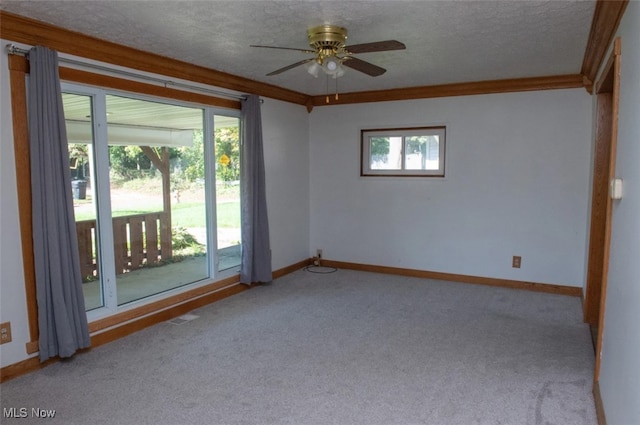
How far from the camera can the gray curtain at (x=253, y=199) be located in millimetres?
4629

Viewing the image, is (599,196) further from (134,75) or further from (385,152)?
(134,75)

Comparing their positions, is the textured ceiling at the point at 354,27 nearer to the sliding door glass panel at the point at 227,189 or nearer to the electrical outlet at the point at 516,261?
the sliding door glass panel at the point at 227,189

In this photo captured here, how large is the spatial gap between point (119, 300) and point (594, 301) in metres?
4.04

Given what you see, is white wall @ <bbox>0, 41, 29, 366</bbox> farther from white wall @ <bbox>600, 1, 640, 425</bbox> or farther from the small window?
the small window

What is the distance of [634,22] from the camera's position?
1.91 meters

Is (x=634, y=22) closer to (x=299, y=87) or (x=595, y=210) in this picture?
(x=595, y=210)

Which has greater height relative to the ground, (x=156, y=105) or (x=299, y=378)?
(x=156, y=105)

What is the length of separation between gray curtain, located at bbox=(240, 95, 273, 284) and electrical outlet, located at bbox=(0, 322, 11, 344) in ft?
7.53

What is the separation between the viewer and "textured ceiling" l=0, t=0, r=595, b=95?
98.6 inches

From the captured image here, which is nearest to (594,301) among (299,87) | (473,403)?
(473,403)

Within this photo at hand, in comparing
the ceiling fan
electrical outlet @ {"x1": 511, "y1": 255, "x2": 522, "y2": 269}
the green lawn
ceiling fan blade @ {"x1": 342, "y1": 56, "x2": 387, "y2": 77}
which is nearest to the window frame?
the green lawn

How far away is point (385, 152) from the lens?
5.54 m

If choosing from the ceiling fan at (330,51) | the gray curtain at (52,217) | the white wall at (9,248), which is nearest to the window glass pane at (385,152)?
the ceiling fan at (330,51)

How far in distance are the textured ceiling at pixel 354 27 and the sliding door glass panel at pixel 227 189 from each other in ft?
2.40
